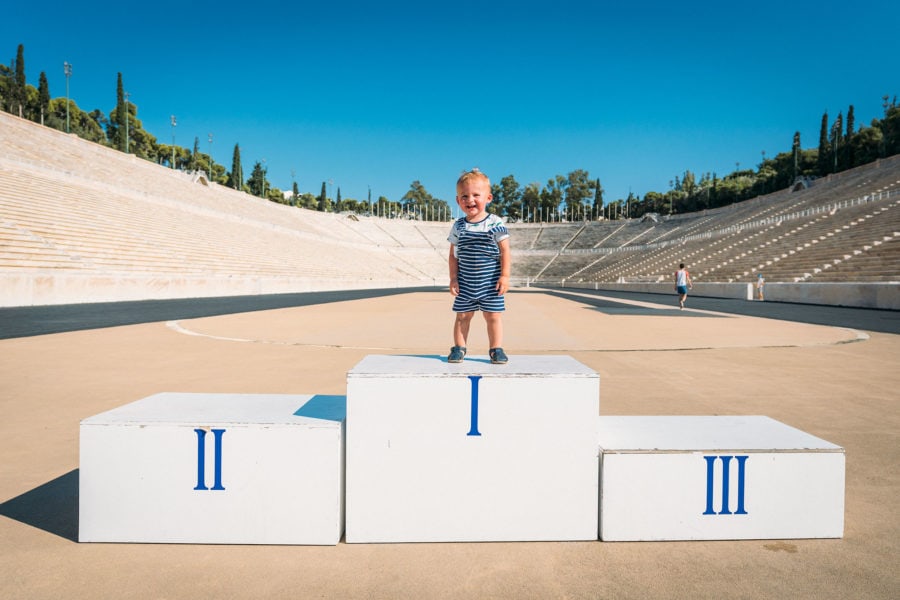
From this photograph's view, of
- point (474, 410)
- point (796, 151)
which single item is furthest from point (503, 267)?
point (796, 151)

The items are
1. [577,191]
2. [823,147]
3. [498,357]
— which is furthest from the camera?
[577,191]

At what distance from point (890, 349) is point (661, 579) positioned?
9.69 m

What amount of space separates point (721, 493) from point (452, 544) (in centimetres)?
145

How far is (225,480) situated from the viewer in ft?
8.52

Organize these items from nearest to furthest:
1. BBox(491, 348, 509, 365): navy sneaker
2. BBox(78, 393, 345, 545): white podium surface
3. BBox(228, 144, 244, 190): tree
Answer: BBox(78, 393, 345, 545): white podium surface, BBox(491, 348, 509, 365): navy sneaker, BBox(228, 144, 244, 190): tree

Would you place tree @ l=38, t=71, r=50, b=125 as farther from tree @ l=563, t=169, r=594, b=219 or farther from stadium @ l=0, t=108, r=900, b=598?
tree @ l=563, t=169, r=594, b=219

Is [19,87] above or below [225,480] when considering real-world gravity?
above

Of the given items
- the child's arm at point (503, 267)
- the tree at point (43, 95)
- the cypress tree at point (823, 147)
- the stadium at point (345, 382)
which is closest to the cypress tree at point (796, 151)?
the cypress tree at point (823, 147)

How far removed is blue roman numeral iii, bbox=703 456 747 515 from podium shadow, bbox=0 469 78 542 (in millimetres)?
3288

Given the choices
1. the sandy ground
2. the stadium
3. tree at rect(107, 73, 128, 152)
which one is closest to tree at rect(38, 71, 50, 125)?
tree at rect(107, 73, 128, 152)

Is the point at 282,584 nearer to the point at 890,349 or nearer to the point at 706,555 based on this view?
the point at 706,555

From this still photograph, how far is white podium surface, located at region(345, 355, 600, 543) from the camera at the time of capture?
104 inches

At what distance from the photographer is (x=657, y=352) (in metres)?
8.68

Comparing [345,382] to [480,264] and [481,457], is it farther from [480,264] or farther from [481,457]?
[481,457]
